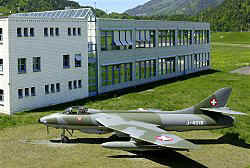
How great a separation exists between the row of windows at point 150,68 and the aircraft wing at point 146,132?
2321cm

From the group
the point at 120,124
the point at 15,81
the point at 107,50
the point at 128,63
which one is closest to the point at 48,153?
the point at 120,124

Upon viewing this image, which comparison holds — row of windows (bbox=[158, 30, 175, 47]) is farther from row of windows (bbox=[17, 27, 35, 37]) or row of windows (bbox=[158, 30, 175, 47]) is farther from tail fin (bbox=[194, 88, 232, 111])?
tail fin (bbox=[194, 88, 232, 111])

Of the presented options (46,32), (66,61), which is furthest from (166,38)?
(46,32)

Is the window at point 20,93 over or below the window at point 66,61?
below

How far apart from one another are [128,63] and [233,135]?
25980mm

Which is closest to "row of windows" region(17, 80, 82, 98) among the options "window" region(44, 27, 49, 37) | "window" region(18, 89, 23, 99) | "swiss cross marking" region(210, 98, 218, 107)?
"window" region(18, 89, 23, 99)

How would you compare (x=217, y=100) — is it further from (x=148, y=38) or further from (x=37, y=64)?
(x=148, y=38)

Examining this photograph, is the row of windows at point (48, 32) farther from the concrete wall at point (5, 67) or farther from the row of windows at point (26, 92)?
the row of windows at point (26, 92)

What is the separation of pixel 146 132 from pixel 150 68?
3586 centimetres

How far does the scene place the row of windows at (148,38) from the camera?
163 ft

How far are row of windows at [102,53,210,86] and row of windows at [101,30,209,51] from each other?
2480 millimetres

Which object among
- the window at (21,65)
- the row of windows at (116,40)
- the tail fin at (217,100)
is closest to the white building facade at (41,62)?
the window at (21,65)

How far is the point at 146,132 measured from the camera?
23.2 m

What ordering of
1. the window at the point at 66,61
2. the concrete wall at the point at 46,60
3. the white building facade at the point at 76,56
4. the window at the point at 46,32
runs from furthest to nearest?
the window at the point at 66,61
the window at the point at 46,32
the white building facade at the point at 76,56
the concrete wall at the point at 46,60
